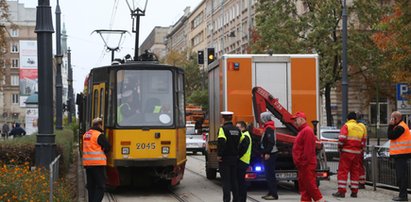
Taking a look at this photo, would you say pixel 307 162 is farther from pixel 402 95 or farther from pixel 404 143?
pixel 402 95

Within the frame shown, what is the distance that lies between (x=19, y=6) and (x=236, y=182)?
366 ft

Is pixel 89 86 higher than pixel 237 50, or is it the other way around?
pixel 237 50

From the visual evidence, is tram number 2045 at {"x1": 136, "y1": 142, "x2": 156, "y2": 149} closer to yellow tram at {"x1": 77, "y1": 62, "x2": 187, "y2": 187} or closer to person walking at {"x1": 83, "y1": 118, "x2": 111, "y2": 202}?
yellow tram at {"x1": 77, "y1": 62, "x2": 187, "y2": 187}

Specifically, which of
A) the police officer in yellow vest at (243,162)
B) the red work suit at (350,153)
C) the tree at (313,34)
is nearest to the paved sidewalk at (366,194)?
the red work suit at (350,153)

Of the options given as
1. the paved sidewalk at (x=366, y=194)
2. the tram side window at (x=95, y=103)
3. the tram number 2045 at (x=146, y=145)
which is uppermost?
the tram side window at (x=95, y=103)

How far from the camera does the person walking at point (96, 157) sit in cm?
1257

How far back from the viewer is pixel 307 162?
39.2ft

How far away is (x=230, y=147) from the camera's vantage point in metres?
12.5

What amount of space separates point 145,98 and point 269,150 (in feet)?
10.5

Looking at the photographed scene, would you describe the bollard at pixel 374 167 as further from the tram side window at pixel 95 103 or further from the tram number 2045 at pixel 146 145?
the tram side window at pixel 95 103

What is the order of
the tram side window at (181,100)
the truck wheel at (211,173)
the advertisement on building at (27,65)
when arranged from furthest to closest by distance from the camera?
the advertisement on building at (27,65)
the truck wheel at (211,173)
the tram side window at (181,100)

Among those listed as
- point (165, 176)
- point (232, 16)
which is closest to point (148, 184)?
point (165, 176)

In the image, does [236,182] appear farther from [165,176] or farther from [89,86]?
[89,86]

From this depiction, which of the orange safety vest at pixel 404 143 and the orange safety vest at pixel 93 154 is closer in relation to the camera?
the orange safety vest at pixel 93 154
